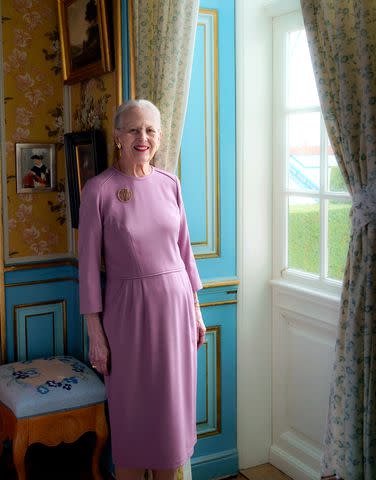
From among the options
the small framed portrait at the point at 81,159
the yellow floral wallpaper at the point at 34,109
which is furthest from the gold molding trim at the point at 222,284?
the yellow floral wallpaper at the point at 34,109

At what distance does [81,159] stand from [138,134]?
83cm

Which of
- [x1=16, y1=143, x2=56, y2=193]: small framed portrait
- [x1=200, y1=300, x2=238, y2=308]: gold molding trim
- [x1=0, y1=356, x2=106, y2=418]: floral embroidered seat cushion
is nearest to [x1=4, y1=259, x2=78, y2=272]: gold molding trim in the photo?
[x1=16, y1=143, x2=56, y2=193]: small framed portrait

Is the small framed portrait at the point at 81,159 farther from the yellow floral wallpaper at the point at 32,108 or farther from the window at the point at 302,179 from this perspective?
the window at the point at 302,179

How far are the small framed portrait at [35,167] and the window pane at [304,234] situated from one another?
1.28 meters

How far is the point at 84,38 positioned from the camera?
10.0ft

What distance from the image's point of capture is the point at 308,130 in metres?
2.84

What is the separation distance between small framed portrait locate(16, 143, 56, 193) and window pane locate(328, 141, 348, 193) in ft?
4.85

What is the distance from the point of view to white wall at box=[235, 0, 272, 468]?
298 centimetres

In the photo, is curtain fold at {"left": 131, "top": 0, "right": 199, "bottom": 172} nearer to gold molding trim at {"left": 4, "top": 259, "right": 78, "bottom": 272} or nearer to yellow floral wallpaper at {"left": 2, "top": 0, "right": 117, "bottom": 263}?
yellow floral wallpaper at {"left": 2, "top": 0, "right": 117, "bottom": 263}

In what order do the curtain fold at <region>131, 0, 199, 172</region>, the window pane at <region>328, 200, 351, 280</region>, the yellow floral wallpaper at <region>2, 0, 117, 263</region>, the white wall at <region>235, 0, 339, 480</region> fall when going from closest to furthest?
the curtain fold at <region>131, 0, 199, 172</region>
the window pane at <region>328, 200, 351, 280</region>
the white wall at <region>235, 0, 339, 480</region>
the yellow floral wallpaper at <region>2, 0, 117, 263</region>

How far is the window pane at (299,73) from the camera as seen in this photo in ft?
9.29

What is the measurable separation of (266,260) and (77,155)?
3.39 ft

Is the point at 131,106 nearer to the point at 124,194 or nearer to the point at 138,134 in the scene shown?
the point at 138,134

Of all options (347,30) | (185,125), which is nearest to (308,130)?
(185,125)
